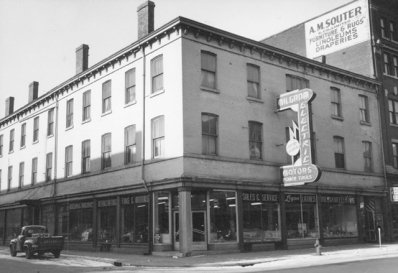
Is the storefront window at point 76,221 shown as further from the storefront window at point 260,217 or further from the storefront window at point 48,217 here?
the storefront window at point 260,217

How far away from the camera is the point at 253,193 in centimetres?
2578

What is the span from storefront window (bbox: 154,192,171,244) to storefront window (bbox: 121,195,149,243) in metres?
0.82

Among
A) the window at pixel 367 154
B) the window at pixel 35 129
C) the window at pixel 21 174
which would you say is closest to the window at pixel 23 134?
the window at pixel 21 174

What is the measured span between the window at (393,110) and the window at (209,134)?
17546 mm

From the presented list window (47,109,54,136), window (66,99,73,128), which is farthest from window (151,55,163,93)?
window (47,109,54,136)

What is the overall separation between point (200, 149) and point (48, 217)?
16896 mm

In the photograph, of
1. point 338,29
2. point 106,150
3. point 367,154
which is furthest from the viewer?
point 338,29

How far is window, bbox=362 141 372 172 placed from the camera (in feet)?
109

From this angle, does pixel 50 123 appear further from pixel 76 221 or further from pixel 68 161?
pixel 76 221

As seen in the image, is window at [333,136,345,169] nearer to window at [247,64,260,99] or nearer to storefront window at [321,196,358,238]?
storefront window at [321,196,358,238]

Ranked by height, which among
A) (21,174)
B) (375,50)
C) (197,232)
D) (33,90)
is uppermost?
(375,50)

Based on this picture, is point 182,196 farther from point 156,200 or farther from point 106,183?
point 106,183

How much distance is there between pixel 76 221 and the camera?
31.5 metres

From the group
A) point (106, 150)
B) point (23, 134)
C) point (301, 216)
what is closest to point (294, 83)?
point (301, 216)
